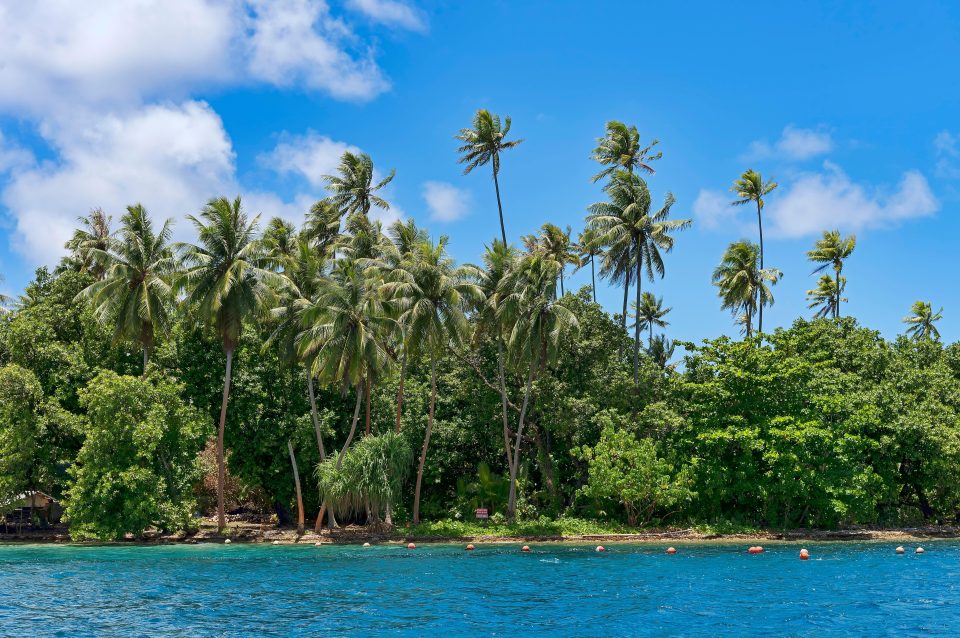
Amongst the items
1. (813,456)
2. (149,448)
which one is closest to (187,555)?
(149,448)

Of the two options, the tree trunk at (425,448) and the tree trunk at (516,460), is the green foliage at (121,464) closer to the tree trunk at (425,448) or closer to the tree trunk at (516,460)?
the tree trunk at (425,448)

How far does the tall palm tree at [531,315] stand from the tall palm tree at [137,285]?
18.0m

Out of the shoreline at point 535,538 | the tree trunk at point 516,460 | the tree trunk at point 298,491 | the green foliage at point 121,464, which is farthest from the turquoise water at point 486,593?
the tree trunk at point 516,460

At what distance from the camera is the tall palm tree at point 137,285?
126 ft

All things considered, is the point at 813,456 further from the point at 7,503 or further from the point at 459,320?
the point at 7,503

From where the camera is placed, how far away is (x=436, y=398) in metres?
44.8

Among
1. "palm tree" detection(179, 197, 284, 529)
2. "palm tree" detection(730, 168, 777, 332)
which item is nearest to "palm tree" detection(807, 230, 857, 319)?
"palm tree" detection(730, 168, 777, 332)

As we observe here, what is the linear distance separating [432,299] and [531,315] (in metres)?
5.46

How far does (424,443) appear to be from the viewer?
42938 mm

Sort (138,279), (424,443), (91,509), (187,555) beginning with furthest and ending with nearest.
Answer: (424,443) → (138,279) → (91,509) → (187,555)

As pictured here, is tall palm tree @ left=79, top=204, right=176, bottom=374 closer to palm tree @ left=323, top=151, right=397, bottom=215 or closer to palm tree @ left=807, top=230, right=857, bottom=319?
palm tree @ left=323, top=151, right=397, bottom=215

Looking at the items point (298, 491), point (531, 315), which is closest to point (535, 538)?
point (531, 315)

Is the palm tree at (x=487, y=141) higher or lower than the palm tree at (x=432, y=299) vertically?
higher

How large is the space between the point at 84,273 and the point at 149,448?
46.8 feet
